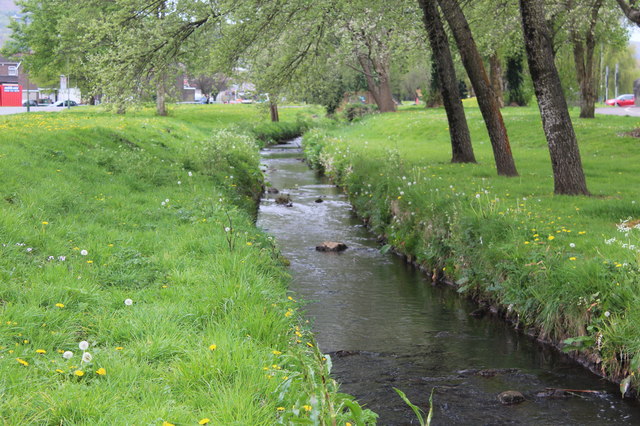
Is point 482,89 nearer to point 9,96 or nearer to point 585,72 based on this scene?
point 585,72

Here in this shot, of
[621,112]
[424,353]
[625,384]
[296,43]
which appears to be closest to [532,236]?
[424,353]

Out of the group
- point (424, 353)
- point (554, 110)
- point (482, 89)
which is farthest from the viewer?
point (482, 89)

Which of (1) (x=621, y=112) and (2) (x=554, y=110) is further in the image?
(1) (x=621, y=112)

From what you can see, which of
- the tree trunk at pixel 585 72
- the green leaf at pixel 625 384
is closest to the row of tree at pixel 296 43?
the green leaf at pixel 625 384

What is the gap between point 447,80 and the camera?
17.5 m

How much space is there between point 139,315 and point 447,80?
1394 centimetres

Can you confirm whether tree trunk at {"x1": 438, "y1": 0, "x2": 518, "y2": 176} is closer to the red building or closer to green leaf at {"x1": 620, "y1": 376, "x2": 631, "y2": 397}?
green leaf at {"x1": 620, "y1": 376, "x2": 631, "y2": 397}

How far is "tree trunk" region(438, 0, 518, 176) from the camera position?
1518 cm

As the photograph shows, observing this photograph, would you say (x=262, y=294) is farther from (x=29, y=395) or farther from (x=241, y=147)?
(x=241, y=147)

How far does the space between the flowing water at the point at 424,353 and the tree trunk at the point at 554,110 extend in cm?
370

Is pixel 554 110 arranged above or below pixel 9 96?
below

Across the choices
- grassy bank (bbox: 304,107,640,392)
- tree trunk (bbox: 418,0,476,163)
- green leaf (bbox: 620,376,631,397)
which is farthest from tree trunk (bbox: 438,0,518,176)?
green leaf (bbox: 620,376,631,397)

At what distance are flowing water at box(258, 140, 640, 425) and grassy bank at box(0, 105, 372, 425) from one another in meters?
1.03

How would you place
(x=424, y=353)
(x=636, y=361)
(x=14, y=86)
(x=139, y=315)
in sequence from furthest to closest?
1. (x=14, y=86)
2. (x=424, y=353)
3. (x=636, y=361)
4. (x=139, y=315)
